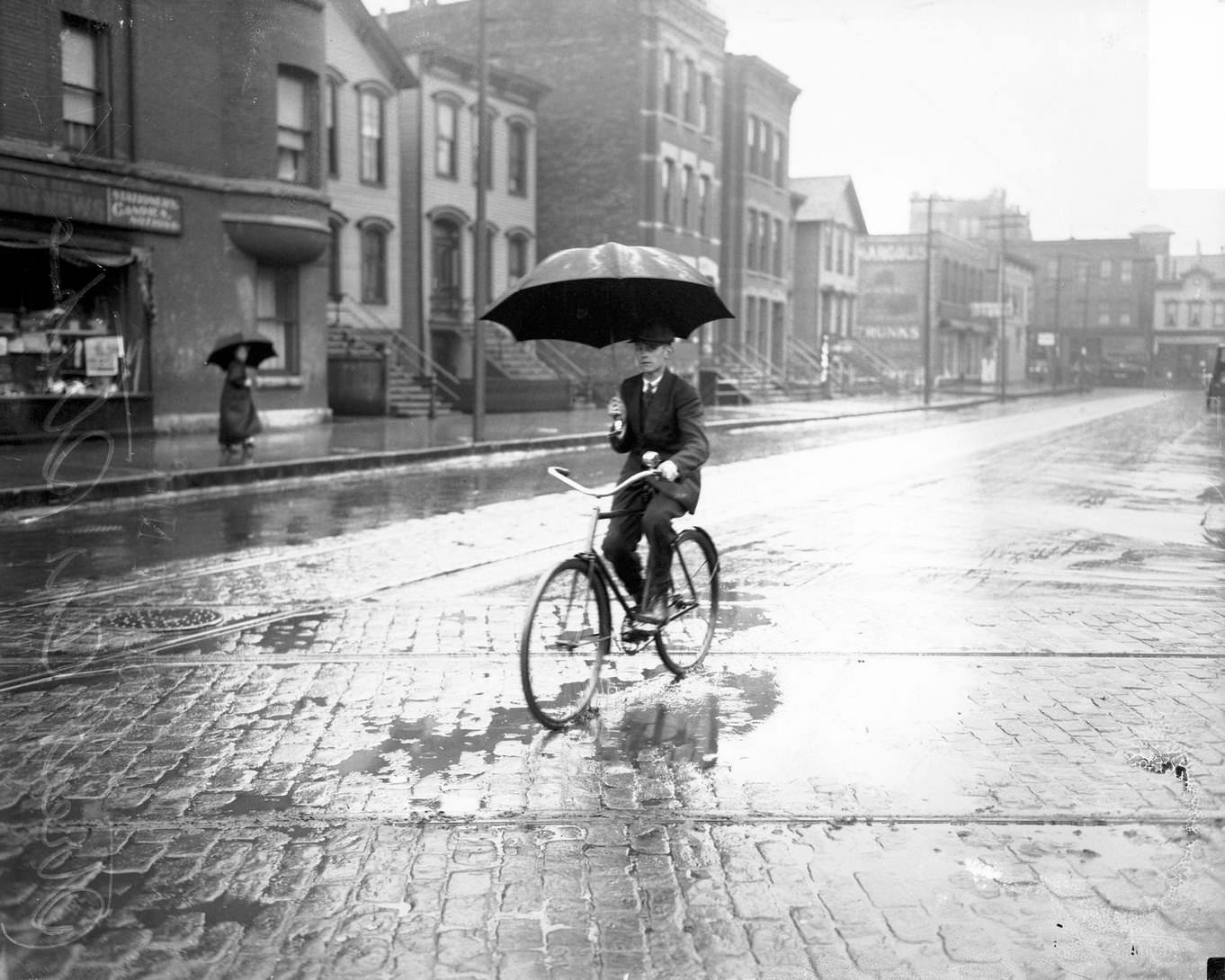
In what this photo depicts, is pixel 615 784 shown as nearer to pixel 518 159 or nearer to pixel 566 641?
pixel 566 641

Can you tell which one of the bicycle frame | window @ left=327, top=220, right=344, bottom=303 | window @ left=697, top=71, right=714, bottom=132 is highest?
window @ left=697, top=71, right=714, bottom=132

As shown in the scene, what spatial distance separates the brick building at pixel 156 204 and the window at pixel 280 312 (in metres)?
0.04

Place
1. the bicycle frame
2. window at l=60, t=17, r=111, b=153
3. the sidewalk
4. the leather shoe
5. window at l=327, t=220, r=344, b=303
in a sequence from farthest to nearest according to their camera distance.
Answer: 1. window at l=327, t=220, r=344, b=303
2. window at l=60, t=17, r=111, b=153
3. the sidewalk
4. the leather shoe
5. the bicycle frame

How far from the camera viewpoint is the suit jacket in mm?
6367

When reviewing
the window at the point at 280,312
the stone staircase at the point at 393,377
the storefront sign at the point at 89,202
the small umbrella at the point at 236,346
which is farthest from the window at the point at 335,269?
the small umbrella at the point at 236,346

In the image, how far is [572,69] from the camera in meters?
43.3

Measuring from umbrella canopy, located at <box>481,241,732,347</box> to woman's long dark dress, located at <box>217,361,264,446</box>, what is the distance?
11.6 meters

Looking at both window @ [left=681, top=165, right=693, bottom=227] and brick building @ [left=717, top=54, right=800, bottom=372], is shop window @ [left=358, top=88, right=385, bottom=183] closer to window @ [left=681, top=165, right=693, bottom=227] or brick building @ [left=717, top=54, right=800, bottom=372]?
window @ [left=681, top=165, right=693, bottom=227]

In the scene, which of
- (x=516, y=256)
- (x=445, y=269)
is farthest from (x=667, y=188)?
(x=445, y=269)

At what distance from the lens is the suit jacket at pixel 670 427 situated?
6367 millimetres

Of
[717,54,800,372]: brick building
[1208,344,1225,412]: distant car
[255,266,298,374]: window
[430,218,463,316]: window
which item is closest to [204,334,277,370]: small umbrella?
[255,266,298,374]: window

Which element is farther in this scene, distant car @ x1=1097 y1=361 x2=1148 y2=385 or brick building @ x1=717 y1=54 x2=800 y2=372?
distant car @ x1=1097 y1=361 x2=1148 y2=385

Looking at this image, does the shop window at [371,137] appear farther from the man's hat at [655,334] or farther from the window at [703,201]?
the man's hat at [655,334]

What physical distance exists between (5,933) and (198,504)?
37.3ft
